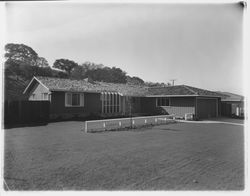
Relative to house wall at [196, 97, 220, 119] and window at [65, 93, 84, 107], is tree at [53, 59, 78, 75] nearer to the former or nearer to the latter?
window at [65, 93, 84, 107]

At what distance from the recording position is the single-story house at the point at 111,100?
17219 millimetres

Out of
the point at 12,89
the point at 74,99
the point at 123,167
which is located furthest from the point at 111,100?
the point at 123,167

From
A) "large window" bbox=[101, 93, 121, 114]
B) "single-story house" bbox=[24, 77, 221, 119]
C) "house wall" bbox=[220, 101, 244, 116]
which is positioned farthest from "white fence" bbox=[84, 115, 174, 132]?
"house wall" bbox=[220, 101, 244, 116]

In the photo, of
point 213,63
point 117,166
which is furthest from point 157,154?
point 213,63

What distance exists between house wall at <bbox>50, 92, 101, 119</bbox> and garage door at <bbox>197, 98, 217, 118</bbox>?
32.8 feet

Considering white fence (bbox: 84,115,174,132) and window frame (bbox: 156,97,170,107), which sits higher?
window frame (bbox: 156,97,170,107)

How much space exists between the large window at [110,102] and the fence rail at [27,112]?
6.07m

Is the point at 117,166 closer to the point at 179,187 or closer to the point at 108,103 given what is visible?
the point at 179,187

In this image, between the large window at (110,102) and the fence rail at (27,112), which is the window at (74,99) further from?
the large window at (110,102)

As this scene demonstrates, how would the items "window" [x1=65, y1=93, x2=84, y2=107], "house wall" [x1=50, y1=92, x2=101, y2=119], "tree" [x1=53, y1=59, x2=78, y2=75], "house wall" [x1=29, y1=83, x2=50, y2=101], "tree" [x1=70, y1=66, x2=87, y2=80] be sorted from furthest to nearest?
"tree" [x1=70, y1=66, x2=87, y2=80] → "tree" [x1=53, y1=59, x2=78, y2=75] → "house wall" [x1=29, y1=83, x2=50, y2=101] → "window" [x1=65, y1=93, x2=84, y2=107] → "house wall" [x1=50, y1=92, x2=101, y2=119]

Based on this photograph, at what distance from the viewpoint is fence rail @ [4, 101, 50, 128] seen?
44.8ft

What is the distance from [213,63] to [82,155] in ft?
14.8

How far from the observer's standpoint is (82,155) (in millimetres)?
6023

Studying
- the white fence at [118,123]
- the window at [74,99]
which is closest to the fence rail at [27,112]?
the window at [74,99]
